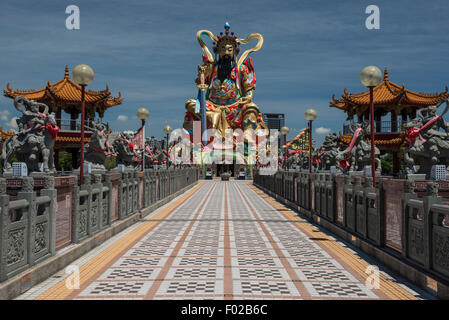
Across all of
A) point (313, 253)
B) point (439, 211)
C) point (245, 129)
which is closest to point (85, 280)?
point (313, 253)

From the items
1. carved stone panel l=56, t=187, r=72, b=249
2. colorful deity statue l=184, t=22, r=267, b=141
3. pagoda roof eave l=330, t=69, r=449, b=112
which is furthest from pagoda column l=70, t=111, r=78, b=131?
carved stone panel l=56, t=187, r=72, b=249

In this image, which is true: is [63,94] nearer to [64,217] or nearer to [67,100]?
[67,100]

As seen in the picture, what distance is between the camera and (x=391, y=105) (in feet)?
118

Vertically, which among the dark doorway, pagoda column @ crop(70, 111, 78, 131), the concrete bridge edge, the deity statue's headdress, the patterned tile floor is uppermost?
the deity statue's headdress

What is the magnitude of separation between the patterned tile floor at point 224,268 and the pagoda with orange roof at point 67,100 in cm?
2757

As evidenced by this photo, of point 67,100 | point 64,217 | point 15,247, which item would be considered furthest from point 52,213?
point 67,100

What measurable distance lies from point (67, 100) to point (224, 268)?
33588 millimetres

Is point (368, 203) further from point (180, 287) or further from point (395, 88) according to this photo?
point (395, 88)

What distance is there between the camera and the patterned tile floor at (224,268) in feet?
17.3

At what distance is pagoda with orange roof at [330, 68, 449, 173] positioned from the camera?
35219 millimetres

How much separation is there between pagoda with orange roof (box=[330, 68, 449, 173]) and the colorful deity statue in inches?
696

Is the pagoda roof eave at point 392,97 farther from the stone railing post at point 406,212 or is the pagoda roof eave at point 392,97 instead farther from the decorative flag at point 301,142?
the stone railing post at point 406,212

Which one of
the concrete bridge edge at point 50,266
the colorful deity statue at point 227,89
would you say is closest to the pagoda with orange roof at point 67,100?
the colorful deity statue at point 227,89

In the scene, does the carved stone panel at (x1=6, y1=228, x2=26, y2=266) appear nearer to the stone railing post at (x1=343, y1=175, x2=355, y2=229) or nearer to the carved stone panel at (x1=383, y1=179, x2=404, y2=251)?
the carved stone panel at (x1=383, y1=179, x2=404, y2=251)
